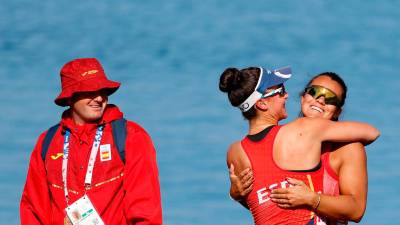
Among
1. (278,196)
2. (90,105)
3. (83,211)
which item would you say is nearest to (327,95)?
(278,196)

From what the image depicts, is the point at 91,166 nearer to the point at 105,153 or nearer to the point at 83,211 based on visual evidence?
the point at 105,153

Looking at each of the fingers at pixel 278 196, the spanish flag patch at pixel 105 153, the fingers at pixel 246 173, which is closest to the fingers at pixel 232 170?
the fingers at pixel 246 173

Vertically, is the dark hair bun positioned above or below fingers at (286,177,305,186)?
above

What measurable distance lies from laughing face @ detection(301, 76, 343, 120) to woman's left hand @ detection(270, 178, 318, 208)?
848mm

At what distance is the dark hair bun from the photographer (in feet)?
31.8

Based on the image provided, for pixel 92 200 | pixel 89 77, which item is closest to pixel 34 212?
pixel 92 200

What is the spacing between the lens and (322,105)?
985 cm

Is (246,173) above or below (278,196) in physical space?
above

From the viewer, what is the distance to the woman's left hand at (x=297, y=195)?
9266 mm

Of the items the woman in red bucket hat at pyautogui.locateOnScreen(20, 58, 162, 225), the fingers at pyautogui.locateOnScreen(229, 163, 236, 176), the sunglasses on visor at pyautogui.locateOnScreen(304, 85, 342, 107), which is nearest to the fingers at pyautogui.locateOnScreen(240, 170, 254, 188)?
the fingers at pyautogui.locateOnScreen(229, 163, 236, 176)

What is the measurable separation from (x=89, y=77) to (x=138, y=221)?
1418mm

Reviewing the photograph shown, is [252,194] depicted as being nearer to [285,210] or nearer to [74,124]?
[285,210]

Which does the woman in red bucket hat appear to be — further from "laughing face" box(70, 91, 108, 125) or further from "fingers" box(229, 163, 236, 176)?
"fingers" box(229, 163, 236, 176)

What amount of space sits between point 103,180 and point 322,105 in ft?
6.96
